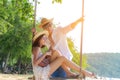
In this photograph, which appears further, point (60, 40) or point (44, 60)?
point (44, 60)

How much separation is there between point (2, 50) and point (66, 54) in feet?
174

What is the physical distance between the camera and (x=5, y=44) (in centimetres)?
5700

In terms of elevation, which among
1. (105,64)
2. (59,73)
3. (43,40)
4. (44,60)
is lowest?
(105,64)

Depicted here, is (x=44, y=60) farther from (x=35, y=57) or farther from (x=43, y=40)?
(x=43, y=40)

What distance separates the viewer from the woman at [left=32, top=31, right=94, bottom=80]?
6.30m

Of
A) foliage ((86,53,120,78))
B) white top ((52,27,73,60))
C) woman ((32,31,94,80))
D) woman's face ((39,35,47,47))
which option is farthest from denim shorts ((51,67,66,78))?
foliage ((86,53,120,78))

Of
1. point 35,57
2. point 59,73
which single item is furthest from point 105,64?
point 35,57

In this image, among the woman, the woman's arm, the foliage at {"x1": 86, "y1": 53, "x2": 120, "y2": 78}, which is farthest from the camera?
the foliage at {"x1": 86, "y1": 53, "x2": 120, "y2": 78}

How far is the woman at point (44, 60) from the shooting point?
6.30m

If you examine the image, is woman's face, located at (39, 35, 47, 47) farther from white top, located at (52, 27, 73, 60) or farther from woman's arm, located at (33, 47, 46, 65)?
white top, located at (52, 27, 73, 60)

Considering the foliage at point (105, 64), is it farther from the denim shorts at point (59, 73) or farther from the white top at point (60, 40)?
the white top at point (60, 40)

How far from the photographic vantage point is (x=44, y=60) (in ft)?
21.2

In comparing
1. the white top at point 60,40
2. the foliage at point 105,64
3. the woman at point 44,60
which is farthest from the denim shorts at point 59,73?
the foliage at point 105,64

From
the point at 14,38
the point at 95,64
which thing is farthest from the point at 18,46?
the point at 95,64
